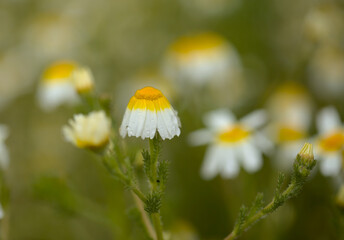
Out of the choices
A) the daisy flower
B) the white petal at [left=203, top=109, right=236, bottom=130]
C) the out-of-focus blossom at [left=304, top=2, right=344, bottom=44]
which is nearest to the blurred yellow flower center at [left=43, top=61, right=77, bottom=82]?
the white petal at [left=203, top=109, right=236, bottom=130]

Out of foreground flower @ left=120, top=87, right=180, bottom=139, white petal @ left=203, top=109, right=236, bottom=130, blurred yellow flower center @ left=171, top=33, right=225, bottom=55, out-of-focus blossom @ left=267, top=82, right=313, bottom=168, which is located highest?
blurred yellow flower center @ left=171, top=33, right=225, bottom=55

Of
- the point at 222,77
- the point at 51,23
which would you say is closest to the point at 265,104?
the point at 222,77

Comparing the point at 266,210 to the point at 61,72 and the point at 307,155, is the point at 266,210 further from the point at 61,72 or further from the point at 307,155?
the point at 61,72

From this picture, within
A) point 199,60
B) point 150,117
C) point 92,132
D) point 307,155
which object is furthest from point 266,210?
point 199,60

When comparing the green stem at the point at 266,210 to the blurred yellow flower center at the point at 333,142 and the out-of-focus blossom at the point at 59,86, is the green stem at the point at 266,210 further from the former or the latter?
the out-of-focus blossom at the point at 59,86

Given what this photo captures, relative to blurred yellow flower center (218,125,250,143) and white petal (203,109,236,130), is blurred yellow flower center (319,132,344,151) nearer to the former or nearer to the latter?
blurred yellow flower center (218,125,250,143)

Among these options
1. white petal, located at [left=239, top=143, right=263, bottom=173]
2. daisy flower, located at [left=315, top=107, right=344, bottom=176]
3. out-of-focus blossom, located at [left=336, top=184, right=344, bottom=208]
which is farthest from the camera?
white petal, located at [left=239, top=143, right=263, bottom=173]

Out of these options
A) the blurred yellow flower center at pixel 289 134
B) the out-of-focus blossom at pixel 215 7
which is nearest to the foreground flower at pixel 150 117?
the blurred yellow flower center at pixel 289 134
